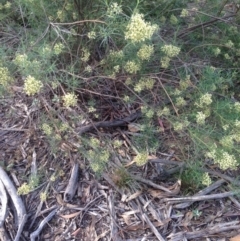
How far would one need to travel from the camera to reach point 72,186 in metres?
2.86

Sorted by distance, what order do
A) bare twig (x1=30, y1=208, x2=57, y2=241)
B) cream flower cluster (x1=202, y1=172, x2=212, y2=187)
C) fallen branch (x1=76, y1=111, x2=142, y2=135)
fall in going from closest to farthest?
cream flower cluster (x1=202, y1=172, x2=212, y2=187)
bare twig (x1=30, y1=208, x2=57, y2=241)
fallen branch (x1=76, y1=111, x2=142, y2=135)

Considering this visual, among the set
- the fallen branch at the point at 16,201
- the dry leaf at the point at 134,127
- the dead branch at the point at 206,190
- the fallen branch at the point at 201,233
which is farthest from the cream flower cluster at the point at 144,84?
the fallen branch at the point at 16,201

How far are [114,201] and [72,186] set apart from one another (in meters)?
0.29

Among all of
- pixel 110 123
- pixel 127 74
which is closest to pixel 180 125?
pixel 127 74

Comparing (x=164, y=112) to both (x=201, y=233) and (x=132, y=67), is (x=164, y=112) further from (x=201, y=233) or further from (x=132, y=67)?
(x=201, y=233)

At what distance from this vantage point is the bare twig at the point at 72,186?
2842 millimetres

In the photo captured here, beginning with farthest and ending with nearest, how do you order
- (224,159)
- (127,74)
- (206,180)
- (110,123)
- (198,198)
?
(110,123) < (127,74) < (198,198) < (206,180) < (224,159)

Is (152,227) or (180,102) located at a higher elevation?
(180,102)

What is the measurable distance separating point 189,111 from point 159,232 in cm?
79

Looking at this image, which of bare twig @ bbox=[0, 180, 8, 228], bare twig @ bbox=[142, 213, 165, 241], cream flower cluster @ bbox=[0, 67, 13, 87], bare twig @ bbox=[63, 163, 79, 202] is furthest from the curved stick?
bare twig @ bbox=[142, 213, 165, 241]

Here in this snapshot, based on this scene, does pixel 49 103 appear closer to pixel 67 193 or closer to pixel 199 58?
pixel 67 193

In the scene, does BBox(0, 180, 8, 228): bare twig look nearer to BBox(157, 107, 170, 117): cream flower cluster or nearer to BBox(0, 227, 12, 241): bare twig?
BBox(0, 227, 12, 241): bare twig

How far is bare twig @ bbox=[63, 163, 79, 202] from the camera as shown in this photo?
284 cm

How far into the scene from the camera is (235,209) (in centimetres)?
285
